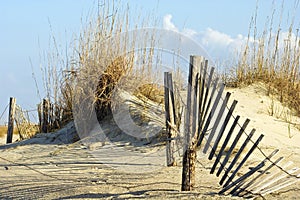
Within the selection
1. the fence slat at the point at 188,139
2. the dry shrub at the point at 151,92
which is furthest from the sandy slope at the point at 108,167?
the dry shrub at the point at 151,92

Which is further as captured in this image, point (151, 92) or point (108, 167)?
point (151, 92)

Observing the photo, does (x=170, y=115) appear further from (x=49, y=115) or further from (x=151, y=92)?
(x=49, y=115)

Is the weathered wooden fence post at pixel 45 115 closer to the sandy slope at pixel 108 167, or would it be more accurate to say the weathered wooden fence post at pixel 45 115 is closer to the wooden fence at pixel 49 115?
the wooden fence at pixel 49 115

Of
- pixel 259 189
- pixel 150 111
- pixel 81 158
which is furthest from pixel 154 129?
pixel 259 189

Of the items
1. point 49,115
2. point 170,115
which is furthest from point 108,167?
point 49,115

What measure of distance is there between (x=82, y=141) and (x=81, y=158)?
0.80m

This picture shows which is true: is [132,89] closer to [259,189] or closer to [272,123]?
[272,123]

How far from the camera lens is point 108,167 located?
5.35m

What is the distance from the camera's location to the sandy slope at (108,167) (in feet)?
14.0

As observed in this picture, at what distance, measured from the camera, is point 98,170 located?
5.24 meters

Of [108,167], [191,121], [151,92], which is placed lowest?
[108,167]

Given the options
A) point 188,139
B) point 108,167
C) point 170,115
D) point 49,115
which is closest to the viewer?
point 188,139

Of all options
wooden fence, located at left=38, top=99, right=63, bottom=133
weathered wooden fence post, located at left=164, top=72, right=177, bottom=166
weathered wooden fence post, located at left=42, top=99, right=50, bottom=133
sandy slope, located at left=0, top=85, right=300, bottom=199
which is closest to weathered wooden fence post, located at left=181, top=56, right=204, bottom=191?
sandy slope, located at left=0, top=85, right=300, bottom=199

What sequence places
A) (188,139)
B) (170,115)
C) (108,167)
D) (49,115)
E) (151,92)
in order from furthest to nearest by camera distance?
(49,115), (151,92), (108,167), (170,115), (188,139)
